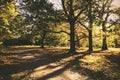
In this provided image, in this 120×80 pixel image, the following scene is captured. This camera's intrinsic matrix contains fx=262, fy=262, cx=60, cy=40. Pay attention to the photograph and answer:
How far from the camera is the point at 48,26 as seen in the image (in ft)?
119

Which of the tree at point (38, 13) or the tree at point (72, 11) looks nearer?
the tree at point (38, 13)

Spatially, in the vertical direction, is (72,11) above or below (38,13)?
above

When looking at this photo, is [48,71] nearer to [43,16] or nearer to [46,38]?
[43,16]

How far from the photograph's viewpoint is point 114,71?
2370 centimetres

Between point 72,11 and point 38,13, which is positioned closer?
point 38,13

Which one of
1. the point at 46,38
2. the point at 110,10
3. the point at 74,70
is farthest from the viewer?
the point at 46,38

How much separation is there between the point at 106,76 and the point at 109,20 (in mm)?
20167

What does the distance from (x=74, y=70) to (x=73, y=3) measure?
690 inches

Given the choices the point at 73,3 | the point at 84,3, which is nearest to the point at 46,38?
the point at 73,3

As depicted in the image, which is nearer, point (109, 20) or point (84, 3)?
point (84, 3)

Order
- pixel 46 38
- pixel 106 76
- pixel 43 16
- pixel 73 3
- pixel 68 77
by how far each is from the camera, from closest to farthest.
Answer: pixel 68 77
pixel 106 76
pixel 43 16
pixel 73 3
pixel 46 38

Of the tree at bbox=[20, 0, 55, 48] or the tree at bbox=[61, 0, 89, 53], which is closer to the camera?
the tree at bbox=[20, 0, 55, 48]

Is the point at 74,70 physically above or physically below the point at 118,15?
below

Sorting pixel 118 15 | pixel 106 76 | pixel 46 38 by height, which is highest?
pixel 118 15
